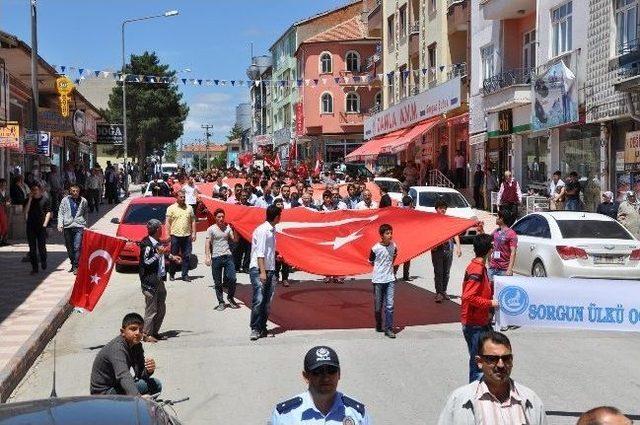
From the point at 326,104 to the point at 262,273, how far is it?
56.4 meters

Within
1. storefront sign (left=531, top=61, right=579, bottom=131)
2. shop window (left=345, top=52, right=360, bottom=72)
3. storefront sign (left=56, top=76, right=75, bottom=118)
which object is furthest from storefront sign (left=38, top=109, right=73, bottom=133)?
shop window (left=345, top=52, right=360, bottom=72)

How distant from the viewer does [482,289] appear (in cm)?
847

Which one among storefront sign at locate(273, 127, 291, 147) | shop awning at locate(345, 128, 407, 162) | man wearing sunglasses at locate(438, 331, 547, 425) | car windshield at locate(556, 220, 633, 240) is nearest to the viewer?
man wearing sunglasses at locate(438, 331, 547, 425)

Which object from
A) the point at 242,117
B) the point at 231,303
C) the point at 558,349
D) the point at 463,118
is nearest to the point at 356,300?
the point at 231,303

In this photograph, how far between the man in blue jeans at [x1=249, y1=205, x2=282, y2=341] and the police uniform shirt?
292 inches

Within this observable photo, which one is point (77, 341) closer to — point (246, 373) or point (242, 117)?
point (246, 373)

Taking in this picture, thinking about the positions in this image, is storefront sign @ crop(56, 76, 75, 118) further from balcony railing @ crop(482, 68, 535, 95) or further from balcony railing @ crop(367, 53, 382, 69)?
balcony railing @ crop(367, 53, 382, 69)

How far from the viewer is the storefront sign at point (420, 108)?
34.5 m

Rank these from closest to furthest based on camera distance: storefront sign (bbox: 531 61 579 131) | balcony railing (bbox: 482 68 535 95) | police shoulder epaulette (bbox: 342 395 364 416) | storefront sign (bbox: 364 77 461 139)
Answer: police shoulder epaulette (bbox: 342 395 364 416) → storefront sign (bbox: 531 61 579 131) → balcony railing (bbox: 482 68 535 95) → storefront sign (bbox: 364 77 461 139)

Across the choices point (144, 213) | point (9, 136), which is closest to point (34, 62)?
point (9, 136)

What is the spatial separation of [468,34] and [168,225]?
23.5 m

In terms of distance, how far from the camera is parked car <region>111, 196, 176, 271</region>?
1878cm

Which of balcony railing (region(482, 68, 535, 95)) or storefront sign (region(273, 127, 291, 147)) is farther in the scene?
storefront sign (region(273, 127, 291, 147))

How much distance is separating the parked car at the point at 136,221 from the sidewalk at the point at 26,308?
4.48ft
